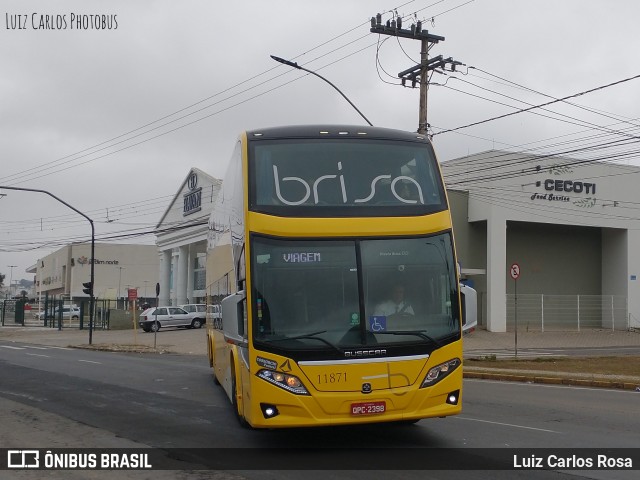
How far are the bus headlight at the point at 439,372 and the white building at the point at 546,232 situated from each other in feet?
105

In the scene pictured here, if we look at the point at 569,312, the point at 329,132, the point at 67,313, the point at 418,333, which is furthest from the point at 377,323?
the point at 67,313

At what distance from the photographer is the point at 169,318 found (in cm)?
4884

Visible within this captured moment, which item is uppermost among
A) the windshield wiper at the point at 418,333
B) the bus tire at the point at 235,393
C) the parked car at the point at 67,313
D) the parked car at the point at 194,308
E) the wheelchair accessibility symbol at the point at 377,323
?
the wheelchair accessibility symbol at the point at 377,323

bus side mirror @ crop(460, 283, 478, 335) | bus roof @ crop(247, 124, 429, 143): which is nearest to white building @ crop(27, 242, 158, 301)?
bus roof @ crop(247, 124, 429, 143)

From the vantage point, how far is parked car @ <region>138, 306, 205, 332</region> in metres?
48.1

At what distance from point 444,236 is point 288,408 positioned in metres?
2.78

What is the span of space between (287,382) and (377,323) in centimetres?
123

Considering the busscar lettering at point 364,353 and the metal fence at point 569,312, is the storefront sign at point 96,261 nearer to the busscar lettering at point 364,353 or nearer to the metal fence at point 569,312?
the metal fence at point 569,312

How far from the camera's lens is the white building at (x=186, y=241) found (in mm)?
53906

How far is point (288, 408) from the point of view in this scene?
8.42m

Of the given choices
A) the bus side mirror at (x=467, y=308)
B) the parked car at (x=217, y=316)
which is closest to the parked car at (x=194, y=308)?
the parked car at (x=217, y=316)
